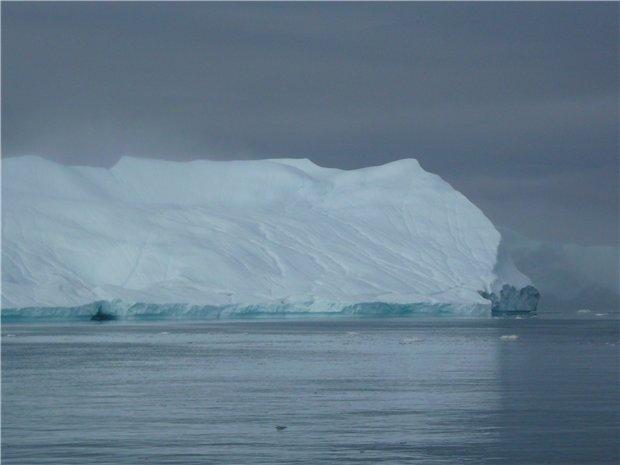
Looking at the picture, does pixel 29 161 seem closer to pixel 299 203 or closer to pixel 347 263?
pixel 299 203

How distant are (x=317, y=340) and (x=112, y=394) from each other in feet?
70.7

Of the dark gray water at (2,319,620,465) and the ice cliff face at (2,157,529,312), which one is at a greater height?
the ice cliff face at (2,157,529,312)

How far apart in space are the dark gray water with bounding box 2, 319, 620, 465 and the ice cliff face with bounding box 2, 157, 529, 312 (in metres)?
25.5

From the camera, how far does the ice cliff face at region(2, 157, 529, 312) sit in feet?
206

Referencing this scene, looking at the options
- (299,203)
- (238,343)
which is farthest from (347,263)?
(238,343)

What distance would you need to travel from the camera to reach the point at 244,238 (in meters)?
69.0

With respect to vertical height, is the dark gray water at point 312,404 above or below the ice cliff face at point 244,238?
below

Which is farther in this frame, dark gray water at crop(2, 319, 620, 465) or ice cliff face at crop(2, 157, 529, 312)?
ice cliff face at crop(2, 157, 529, 312)

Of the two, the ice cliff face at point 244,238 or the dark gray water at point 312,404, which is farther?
the ice cliff face at point 244,238

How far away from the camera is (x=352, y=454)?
14305mm

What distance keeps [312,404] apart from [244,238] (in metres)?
49.4

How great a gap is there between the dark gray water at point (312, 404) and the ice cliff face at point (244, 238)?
83.6ft

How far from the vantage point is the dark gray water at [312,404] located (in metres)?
14.6

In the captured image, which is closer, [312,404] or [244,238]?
[312,404]
